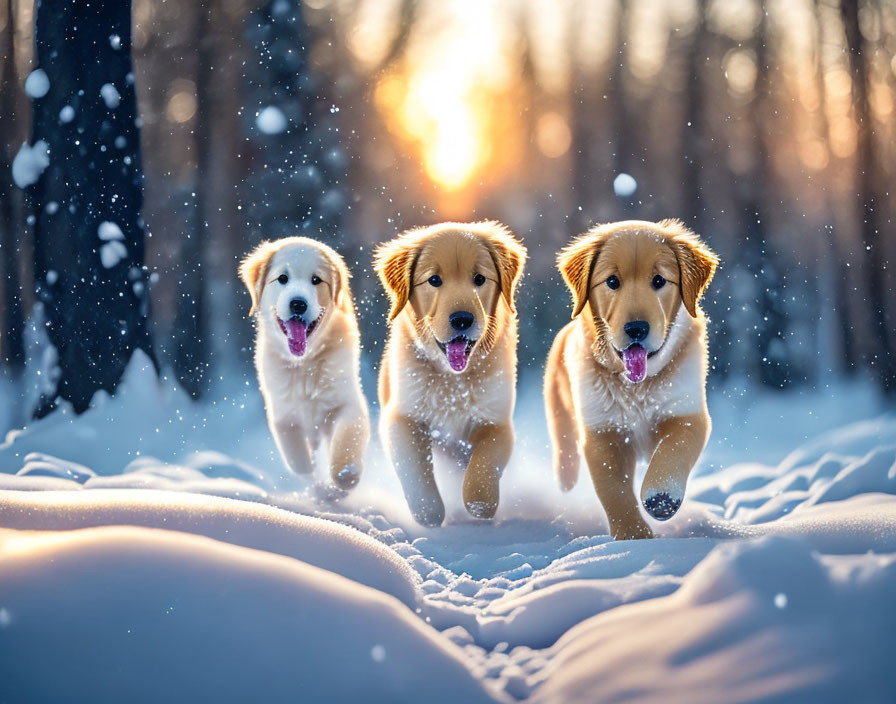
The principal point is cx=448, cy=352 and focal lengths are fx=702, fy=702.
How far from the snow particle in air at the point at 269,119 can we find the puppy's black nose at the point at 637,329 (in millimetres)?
3873

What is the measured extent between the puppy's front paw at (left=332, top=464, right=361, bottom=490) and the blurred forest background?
1.38 metres

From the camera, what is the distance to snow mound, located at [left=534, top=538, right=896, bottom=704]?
112cm

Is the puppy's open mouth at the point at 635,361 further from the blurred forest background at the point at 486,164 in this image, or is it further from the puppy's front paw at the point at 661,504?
the blurred forest background at the point at 486,164

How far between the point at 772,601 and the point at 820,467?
2.41 m

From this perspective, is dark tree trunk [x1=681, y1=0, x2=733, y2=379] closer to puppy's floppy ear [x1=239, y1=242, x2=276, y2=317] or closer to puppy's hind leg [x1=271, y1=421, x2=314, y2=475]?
puppy's hind leg [x1=271, y1=421, x2=314, y2=475]

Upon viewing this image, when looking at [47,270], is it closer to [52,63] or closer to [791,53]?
[52,63]

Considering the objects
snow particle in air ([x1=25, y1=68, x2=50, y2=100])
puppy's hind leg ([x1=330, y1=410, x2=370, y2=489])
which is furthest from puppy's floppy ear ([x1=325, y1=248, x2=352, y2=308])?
snow particle in air ([x1=25, y1=68, x2=50, y2=100])

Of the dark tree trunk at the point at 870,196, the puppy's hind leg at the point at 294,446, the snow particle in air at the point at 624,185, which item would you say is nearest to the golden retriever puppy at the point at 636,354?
the puppy's hind leg at the point at 294,446

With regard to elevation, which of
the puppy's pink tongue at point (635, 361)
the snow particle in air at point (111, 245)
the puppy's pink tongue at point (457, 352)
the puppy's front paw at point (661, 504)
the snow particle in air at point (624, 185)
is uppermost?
the snow particle in air at point (624, 185)

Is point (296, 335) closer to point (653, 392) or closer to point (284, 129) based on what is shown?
point (653, 392)

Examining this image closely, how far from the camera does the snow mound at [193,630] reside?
1217 mm

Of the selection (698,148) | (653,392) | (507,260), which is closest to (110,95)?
(507,260)

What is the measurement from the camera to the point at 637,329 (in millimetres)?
2785

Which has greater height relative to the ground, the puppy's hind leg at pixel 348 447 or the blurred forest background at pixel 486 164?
the blurred forest background at pixel 486 164
